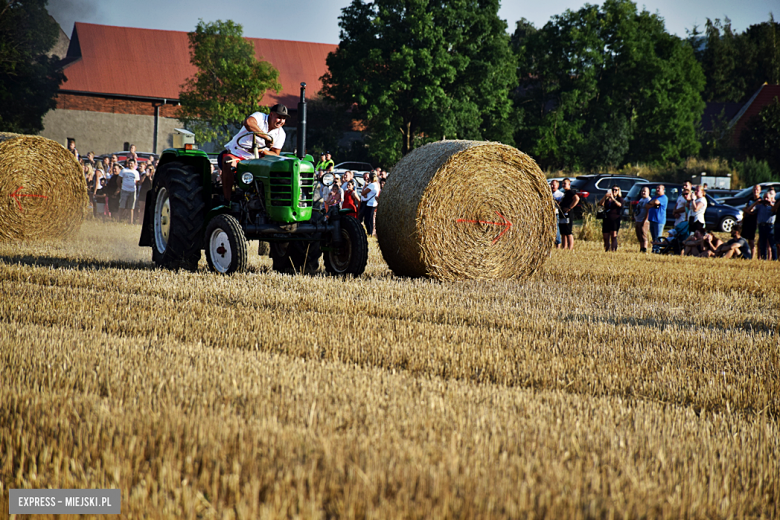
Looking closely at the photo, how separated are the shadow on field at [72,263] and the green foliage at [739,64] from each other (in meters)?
77.9

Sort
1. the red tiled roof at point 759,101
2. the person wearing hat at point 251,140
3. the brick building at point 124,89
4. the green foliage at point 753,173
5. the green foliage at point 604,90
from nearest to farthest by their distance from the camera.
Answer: the person wearing hat at point 251,140 < the green foliage at point 753,173 < the brick building at point 124,89 < the green foliage at point 604,90 < the red tiled roof at point 759,101

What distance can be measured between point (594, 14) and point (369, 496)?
54.0 meters

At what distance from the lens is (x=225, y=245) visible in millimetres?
8383

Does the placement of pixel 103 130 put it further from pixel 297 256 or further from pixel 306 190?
pixel 306 190

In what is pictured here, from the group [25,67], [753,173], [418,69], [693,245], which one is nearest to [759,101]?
[753,173]

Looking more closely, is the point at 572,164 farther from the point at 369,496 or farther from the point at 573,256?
the point at 369,496

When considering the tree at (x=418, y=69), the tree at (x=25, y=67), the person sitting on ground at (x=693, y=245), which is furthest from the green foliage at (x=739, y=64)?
the person sitting on ground at (x=693, y=245)

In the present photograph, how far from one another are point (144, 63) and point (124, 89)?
3086 millimetres

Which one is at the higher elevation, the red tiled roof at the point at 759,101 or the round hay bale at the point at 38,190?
the red tiled roof at the point at 759,101

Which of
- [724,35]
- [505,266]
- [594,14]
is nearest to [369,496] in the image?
[505,266]

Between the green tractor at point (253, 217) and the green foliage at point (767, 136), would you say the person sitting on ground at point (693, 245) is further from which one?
the green foliage at point (767, 136)

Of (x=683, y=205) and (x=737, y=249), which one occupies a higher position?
(x=683, y=205)

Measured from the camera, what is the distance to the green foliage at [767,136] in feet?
155

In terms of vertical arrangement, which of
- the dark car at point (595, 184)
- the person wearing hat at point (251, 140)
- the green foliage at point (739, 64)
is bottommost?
the person wearing hat at point (251, 140)
